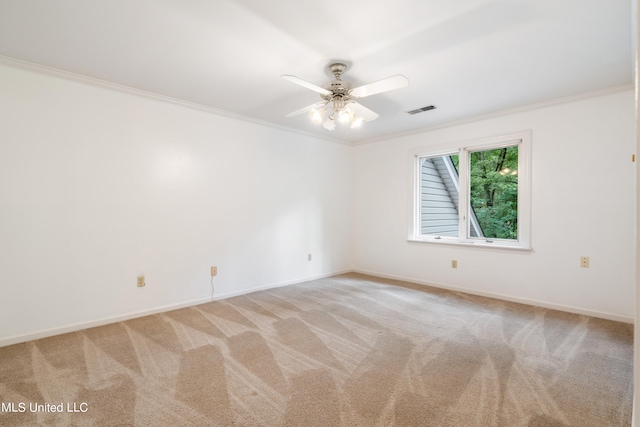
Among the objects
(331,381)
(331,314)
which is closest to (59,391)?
(331,381)

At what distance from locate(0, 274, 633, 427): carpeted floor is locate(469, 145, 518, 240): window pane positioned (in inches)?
46.5

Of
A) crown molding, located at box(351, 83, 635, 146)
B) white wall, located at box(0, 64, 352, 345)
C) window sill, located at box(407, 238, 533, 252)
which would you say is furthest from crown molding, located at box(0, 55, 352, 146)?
window sill, located at box(407, 238, 533, 252)

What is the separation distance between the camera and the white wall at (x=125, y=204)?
2498mm

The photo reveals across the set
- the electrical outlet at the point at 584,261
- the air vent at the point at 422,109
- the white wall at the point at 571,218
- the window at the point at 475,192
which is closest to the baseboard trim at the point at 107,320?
the window at the point at 475,192

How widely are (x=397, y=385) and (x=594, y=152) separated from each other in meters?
3.25

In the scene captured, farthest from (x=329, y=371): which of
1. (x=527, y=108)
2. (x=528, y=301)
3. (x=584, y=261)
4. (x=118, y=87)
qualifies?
(x=527, y=108)

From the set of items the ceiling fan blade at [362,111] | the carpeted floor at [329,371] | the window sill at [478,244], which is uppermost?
the ceiling fan blade at [362,111]

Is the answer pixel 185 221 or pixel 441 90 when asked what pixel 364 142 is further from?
pixel 185 221

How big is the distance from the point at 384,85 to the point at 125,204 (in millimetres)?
2765

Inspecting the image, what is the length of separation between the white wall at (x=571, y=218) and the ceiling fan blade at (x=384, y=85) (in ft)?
7.60

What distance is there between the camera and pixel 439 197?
4.90 metres

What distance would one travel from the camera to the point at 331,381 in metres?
1.89

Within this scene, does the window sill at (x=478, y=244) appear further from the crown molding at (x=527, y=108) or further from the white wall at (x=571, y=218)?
the crown molding at (x=527, y=108)

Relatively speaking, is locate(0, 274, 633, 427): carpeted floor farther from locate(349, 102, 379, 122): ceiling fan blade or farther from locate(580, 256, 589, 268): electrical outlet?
locate(349, 102, 379, 122): ceiling fan blade
